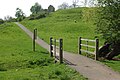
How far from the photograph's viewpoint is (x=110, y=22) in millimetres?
19594

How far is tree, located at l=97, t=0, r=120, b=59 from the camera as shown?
1938 centimetres

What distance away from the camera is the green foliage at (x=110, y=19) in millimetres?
19359

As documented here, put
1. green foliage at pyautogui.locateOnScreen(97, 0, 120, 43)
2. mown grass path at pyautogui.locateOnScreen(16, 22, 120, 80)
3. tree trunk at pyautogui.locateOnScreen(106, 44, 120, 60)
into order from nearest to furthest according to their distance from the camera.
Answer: mown grass path at pyautogui.locateOnScreen(16, 22, 120, 80), green foliage at pyautogui.locateOnScreen(97, 0, 120, 43), tree trunk at pyautogui.locateOnScreen(106, 44, 120, 60)

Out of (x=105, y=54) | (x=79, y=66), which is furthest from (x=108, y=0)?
(x=79, y=66)

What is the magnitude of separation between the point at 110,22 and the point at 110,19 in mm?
194

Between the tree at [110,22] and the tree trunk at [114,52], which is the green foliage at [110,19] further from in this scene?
the tree trunk at [114,52]

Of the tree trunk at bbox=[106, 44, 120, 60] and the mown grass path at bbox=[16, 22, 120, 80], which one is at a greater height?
the tree trunk at bbox=[106, 44, 120, 60]

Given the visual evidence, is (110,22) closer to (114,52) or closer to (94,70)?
(114,52)

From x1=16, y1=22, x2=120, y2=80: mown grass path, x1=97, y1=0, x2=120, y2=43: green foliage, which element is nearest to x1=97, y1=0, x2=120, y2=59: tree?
x1=97, y1=0, x2=120, y2=43: green foliage

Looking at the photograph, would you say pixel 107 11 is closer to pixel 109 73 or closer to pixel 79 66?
pixel 79 66

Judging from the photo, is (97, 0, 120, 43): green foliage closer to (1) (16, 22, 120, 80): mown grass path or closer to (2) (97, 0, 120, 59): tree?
(2) (97, 0, 120, 59): tree

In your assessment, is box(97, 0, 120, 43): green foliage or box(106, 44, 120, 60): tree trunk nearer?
box(97, 0, 120, 43): green foliage

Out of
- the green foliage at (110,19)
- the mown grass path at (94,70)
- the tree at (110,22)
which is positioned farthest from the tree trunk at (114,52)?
the mown grass path at (94,70)

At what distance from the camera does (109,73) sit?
14.2 meters
